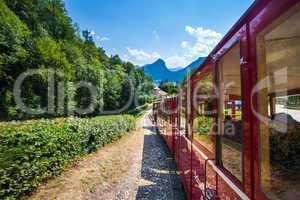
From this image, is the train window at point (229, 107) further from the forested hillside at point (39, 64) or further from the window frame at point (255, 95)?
the forested hillside at point (39, 64)

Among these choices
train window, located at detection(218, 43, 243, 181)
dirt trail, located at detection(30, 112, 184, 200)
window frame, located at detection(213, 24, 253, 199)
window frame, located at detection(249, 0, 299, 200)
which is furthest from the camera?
dirt trail, located at detection(30, 112, 184, 200)

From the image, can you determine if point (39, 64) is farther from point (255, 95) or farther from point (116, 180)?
point (255, 95)

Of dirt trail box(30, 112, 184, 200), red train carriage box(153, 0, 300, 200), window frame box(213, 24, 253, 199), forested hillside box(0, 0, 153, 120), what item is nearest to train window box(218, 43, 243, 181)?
red train carriage box(153, 0, 300, 200)

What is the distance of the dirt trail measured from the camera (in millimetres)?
4926

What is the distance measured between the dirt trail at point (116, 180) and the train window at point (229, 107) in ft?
10.4

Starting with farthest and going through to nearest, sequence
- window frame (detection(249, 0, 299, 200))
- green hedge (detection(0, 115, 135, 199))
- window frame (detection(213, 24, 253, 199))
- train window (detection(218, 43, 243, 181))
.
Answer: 1. green hedge (detection(0, 115, 135, 199))
2. train window (detection(218, 43, 243, 181))
3. window frame (detection(213, 24, 253, 199))
4. window frame (detection(249, 0, 299, 200))

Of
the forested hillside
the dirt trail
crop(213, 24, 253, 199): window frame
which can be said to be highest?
the forested hillside

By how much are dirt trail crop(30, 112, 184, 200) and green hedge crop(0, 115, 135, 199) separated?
1.20 feet

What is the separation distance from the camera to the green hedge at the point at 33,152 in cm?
411

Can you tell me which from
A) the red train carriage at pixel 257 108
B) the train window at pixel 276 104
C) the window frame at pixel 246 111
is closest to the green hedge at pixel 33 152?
the red train carriage at pixel 257 108

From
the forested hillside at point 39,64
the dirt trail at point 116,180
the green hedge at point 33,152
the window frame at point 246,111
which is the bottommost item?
the dirt trail at point 116,180

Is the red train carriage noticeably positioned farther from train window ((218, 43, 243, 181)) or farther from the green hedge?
the green hedge

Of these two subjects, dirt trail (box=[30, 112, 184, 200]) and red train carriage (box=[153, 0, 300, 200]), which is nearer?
red train carriage (box=[153, 0, 300, 200])

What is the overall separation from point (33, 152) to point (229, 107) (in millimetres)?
4555
